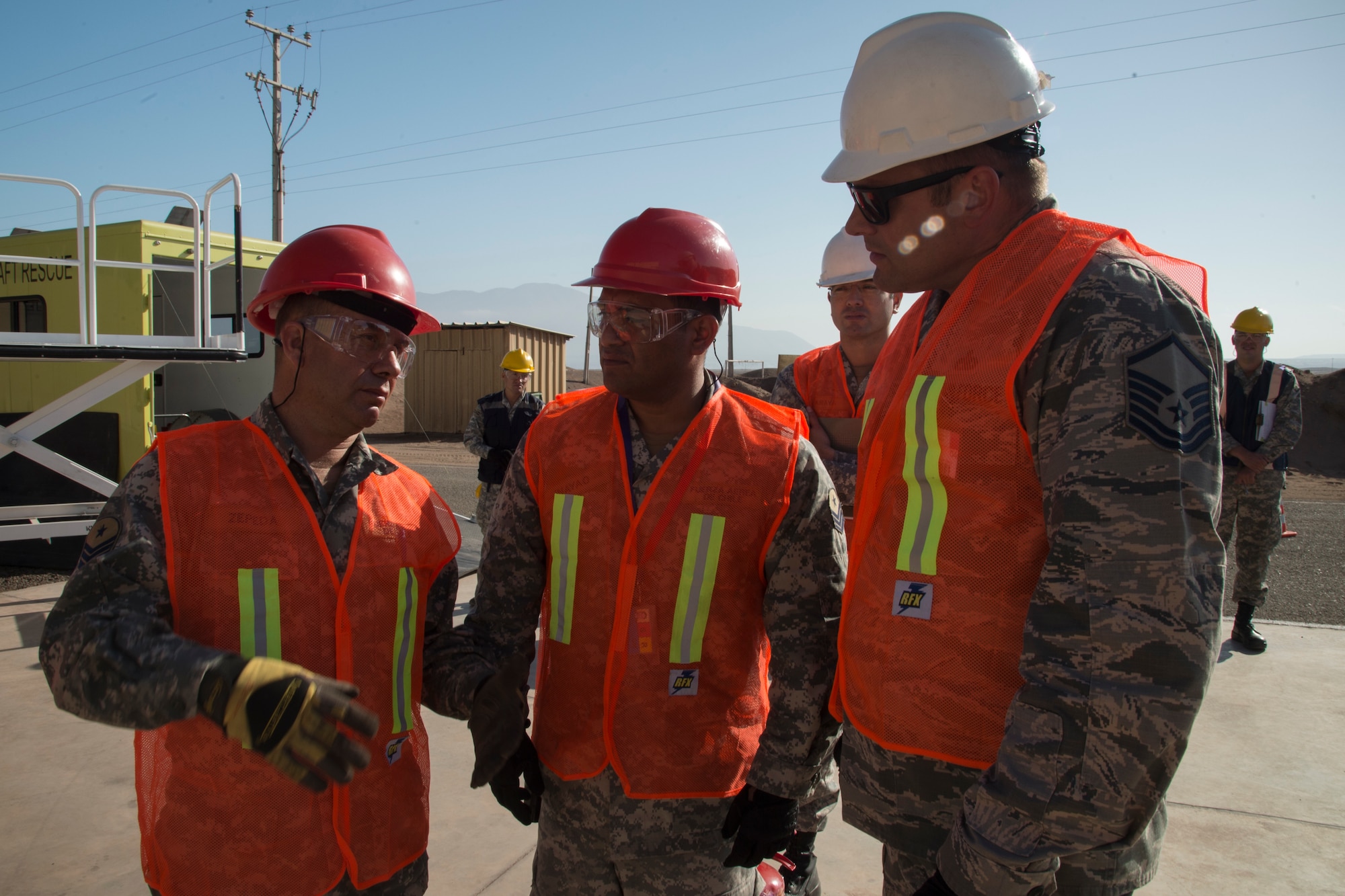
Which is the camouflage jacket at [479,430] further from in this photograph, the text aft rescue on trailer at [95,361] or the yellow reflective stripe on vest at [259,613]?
the yellow reflective stripe on vest at [259,613]

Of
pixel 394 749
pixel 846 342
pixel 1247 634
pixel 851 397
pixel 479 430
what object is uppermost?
pixel 846 342

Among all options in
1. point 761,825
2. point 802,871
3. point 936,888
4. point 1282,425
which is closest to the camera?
point 936,888

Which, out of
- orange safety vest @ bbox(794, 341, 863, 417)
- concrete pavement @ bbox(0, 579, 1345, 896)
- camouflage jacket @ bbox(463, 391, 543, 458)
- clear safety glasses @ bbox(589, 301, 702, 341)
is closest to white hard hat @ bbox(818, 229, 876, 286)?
orange safety vest @ bbox(794, 341, 863, 417)

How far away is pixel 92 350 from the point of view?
5.29 metres

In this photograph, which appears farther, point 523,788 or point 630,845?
point 523,788

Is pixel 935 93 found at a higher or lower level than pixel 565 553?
higher

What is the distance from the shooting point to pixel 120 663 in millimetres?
1441

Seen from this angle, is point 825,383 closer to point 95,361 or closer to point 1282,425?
point 1282,425

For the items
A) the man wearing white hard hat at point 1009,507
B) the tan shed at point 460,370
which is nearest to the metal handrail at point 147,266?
the man wearing white hard hat at point 1009,507

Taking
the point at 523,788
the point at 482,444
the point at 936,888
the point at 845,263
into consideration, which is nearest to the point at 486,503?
the point at 482,444

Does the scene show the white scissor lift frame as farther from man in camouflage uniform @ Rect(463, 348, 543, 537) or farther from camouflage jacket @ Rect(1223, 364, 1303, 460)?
camouflage jacket @ Rect(1223, 364, 1303, 460)

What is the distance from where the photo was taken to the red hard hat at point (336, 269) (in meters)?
1.92

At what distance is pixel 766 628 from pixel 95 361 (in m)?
6.12

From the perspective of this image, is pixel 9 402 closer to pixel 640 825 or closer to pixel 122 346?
pixel 122 346
